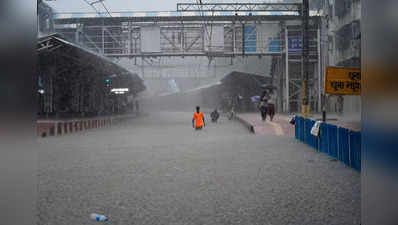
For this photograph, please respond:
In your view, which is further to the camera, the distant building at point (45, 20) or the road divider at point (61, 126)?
the distant building at point (45, 20)

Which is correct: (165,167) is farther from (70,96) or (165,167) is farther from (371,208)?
(70,96)

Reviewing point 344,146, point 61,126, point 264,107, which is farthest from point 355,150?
point 61,126

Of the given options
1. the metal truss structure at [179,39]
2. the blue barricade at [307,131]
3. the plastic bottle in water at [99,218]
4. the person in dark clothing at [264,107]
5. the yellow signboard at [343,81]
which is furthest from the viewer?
the metal truss structure at [179,39]

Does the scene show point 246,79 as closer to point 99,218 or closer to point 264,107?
point 264,107

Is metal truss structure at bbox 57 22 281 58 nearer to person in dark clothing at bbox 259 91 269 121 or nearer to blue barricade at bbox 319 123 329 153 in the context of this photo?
person in dark clothing at bbox 259 91 269 121

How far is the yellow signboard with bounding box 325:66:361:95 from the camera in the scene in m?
6.80

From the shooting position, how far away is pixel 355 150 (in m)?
7.14

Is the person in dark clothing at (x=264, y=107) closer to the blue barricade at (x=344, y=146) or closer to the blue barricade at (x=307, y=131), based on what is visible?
the blue barricade at (x=307, y=131)

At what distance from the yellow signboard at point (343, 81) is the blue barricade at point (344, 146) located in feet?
3.35

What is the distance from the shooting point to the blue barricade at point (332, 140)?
8547mm

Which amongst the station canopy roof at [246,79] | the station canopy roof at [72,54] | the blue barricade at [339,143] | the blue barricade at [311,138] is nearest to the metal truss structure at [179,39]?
the station canopy roof at [72,54]

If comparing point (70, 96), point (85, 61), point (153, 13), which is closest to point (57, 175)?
point (85, 61)

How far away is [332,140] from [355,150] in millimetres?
1635

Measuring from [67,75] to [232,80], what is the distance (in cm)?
2101
